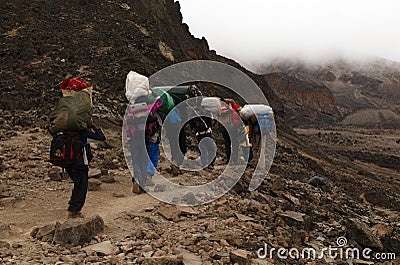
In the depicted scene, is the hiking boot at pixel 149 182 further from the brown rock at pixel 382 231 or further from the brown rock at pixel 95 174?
the brown rock at pixel 382 231

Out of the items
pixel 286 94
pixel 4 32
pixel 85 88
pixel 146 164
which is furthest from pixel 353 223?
pixel 286 94

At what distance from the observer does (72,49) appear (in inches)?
587

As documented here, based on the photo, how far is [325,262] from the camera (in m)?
4.43

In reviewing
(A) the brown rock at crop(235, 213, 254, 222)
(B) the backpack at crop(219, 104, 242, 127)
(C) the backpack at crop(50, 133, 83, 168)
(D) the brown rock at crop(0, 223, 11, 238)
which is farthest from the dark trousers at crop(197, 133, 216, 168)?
(D) the brown rock at crop(0, 223, 11, 238)

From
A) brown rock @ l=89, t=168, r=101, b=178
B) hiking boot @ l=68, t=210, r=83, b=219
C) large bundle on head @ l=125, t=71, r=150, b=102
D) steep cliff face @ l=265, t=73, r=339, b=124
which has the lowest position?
hiking boot @ l=68, t=210, r=83, b=219

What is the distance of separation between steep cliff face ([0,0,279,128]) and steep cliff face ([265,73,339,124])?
7425 cm

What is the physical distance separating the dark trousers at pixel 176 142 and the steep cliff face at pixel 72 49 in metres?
3.73

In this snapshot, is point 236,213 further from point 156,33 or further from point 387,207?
point 156,33

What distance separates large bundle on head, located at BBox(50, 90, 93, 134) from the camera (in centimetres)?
449

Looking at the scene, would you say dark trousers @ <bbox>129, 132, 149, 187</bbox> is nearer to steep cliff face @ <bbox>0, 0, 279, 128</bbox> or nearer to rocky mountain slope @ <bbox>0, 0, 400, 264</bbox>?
rocky mountain slope @ <bbox>0, 0, 400, 264</bbox>

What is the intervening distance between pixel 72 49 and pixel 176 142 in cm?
882

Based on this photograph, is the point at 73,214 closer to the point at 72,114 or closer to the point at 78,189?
the point at 78,189

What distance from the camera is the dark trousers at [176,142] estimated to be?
7009mm

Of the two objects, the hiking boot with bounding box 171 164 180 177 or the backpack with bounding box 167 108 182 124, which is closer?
the backpack with bounding box 167 108 182 124
